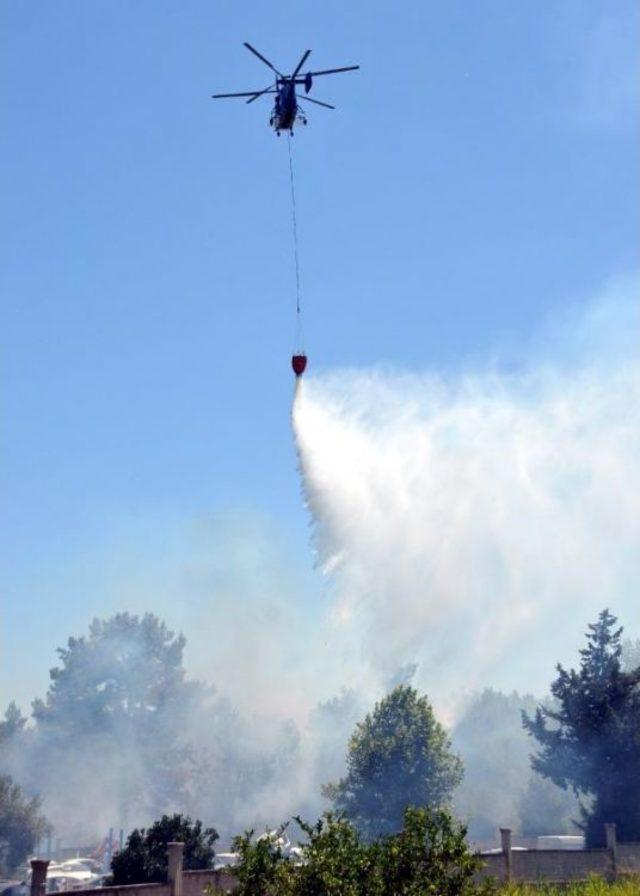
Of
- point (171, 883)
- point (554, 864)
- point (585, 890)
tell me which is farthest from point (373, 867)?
point (554, 864)

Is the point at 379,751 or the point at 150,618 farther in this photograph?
the point at 150,618

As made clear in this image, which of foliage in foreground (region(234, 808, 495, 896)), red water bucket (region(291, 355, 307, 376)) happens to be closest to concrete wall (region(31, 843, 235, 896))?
foliage in foreground (region(234, 808, 495, 896))

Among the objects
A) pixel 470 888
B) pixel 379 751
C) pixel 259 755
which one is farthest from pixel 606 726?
pixel 259 755

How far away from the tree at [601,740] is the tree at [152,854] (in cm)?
2435

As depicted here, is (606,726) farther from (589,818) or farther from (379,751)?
(379,751)

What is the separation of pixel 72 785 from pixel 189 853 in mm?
77749

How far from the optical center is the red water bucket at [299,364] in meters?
38.8

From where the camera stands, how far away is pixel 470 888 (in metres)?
17.6

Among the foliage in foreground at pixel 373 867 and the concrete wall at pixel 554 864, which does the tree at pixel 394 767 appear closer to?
the concrete wall at pixel 554 864

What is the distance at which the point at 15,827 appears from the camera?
8319 cm

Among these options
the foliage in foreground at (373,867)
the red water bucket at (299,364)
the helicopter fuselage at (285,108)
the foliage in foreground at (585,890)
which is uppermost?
the helicopter fuselage at (285,108)

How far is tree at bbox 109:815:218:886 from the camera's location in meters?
36.8

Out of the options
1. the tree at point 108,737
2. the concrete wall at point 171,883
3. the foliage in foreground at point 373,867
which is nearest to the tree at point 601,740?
the concrete wall at point 171,883

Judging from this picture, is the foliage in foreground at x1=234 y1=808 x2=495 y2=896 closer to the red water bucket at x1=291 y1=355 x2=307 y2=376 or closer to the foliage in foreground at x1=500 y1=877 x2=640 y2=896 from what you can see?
the foliage in foreground at x1=500 y1=877 x2=640 y2=896
